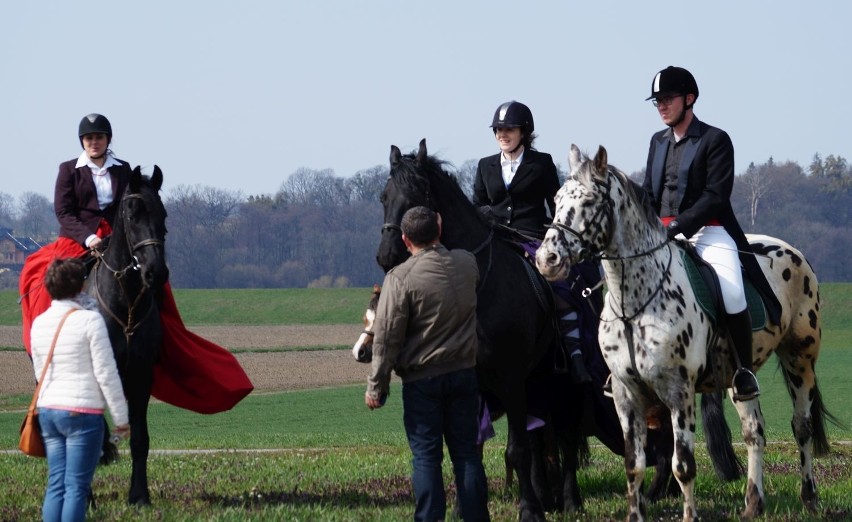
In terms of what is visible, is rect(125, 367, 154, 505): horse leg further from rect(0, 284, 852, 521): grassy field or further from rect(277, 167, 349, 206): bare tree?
rect(277, 167, 349, 206): bare tree

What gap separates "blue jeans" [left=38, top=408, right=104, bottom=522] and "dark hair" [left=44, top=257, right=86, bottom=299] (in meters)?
0.67

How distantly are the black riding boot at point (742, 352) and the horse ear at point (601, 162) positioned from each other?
146 cm

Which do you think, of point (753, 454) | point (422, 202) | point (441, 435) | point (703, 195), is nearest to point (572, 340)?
point (703, 195)

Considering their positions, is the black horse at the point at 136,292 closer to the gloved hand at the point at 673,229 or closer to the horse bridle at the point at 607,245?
the horse bridle at the point at 607,245

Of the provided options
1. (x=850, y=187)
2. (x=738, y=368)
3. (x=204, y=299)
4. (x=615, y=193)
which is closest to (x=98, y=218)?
(x=615, y=193)

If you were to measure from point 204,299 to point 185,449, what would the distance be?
62663 millimetres

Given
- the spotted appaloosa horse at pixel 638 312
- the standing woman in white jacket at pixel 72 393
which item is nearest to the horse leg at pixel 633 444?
the spotted appaloosa horse at pixel 638 312

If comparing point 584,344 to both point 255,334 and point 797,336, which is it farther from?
point 255,334

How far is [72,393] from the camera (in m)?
7.02

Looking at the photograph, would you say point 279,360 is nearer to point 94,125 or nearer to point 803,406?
point 94,125

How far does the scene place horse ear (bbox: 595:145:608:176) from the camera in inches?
319

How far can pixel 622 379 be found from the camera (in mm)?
8336

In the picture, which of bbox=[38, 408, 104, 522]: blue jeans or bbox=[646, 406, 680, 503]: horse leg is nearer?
bbox=[38, 408, 104, 522]: blue jeans

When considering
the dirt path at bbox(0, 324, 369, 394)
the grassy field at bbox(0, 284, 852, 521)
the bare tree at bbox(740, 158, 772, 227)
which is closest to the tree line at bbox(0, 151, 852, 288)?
the bare tree at bbox(740, 158, 772, 227)
